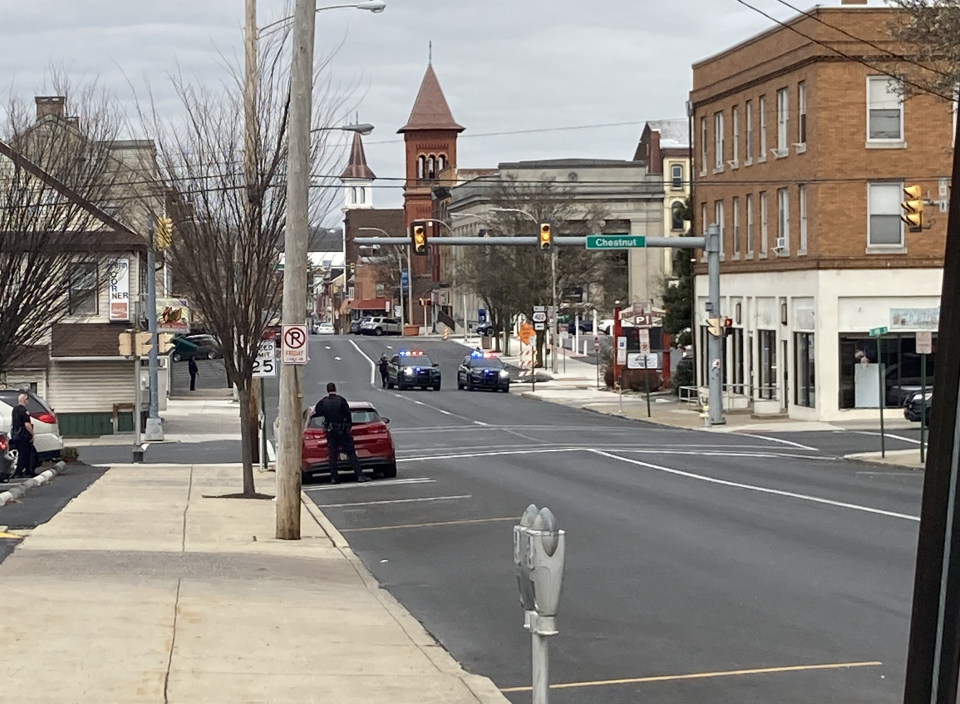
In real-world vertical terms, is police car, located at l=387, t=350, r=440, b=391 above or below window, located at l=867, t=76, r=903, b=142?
below

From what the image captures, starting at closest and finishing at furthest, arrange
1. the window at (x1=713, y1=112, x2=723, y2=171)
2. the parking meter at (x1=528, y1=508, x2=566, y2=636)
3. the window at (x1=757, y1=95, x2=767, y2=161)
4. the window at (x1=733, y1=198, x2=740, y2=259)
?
1. the parking meter at (x1=528, y1=508, x2=566, y2=636)
2. the window at (x1=757, y1=95, x2=767, y2=161)
3. the window at (x1=733, y1=198, x2=740, y2=259)
4. the window at (x1=713, y1=112, x2=723, y2=171)

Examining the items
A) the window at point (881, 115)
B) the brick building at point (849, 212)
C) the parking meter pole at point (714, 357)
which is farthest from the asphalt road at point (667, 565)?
the window at point (881, 115)

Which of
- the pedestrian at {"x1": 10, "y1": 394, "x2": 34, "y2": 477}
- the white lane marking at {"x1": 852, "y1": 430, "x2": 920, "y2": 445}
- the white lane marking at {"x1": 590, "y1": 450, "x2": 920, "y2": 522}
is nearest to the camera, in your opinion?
the white lane marking at {"x1": 590, "y1": 450, "x2": 920, "y2": 522}

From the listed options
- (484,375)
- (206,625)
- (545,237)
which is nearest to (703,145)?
(484,375)

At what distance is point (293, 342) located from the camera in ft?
54.7

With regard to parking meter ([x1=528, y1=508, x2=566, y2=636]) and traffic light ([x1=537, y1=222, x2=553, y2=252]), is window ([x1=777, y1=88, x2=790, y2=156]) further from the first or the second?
parking meter ([x1=528, y1=508, x2=566, y2=636])

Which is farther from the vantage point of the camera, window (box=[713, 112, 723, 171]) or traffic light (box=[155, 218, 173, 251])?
window (box=[713, 112, 723, 171])

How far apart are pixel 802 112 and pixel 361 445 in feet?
80.7

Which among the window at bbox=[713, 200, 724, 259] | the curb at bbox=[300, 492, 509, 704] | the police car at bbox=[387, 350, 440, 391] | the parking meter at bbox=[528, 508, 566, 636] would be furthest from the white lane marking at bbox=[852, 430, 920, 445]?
the parking meter at bbox=[528, 508, 566, 636]

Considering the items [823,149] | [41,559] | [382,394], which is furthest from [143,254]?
[41,559]

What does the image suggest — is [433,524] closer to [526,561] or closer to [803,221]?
[526,561]

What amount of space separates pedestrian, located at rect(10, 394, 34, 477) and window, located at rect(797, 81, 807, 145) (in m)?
27.8

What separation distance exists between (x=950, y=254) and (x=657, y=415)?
43.0 meters

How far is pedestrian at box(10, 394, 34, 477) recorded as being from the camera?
2398cm
